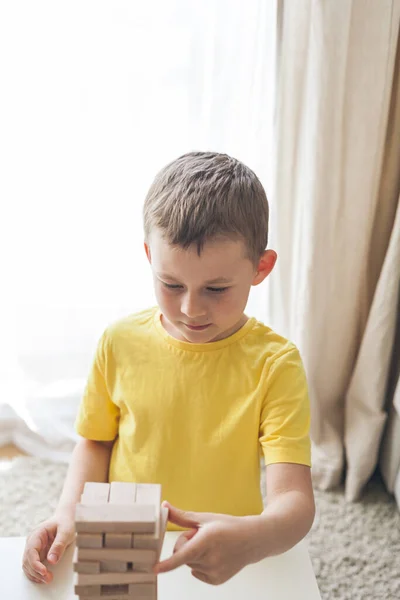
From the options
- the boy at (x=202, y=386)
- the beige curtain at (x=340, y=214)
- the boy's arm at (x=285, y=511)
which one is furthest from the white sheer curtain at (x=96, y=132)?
the boy's arm at (x=285, y=511)

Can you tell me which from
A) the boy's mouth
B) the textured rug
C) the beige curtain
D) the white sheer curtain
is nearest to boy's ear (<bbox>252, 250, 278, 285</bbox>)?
the boy's mouth

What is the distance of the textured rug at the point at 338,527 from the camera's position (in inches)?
60.4

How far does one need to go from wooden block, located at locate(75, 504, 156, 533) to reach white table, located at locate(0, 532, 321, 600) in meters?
0.29

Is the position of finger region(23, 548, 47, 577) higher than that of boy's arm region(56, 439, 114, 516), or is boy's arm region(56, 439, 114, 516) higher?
boy's arm region(56, 439, 114, 516)

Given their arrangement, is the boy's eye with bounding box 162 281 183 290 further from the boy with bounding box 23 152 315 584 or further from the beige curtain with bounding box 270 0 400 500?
the beige curtain with bounding box 270 0 400 500

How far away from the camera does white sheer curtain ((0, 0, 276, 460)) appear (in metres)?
1.58

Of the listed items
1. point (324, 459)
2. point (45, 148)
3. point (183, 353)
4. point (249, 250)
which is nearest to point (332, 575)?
point (324, 459)

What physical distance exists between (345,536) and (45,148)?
3.86ft

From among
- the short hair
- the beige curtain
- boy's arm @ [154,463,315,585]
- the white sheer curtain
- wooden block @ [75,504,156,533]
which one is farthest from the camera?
the white sheer curtain

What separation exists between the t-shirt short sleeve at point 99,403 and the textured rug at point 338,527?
671mm

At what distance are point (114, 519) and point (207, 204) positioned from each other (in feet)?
1.43

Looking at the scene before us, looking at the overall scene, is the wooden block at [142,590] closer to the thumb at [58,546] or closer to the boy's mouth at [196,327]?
the thumb at [58,546]

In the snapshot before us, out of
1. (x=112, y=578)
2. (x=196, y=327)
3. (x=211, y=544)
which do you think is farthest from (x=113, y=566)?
(x=196, y=327)

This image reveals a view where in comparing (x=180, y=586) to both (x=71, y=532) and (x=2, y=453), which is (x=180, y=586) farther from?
(x=2, y=453)
